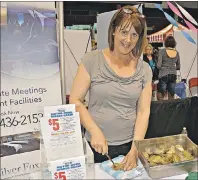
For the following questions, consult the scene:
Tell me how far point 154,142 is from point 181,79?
2.58 metres

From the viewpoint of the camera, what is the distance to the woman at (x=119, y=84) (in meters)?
1.12

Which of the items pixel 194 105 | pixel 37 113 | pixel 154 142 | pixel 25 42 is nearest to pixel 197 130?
pixel 194 105

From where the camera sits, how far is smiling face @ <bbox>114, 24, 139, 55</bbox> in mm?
1117

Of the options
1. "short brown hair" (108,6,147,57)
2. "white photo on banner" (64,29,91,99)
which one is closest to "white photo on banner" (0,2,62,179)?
"short brown hair" (108,6,147,57)

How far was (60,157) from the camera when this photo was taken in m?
0.81

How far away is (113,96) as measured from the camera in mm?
1169

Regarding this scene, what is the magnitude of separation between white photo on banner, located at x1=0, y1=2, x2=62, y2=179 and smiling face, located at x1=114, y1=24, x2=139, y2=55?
263mm

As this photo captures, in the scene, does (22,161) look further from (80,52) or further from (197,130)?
(80,52)

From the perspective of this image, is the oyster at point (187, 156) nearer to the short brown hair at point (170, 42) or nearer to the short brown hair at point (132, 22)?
the short brown hair at point (132, 22)

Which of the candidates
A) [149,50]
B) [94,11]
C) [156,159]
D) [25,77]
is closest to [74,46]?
[149,50]

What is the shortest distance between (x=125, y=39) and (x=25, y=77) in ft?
1.42

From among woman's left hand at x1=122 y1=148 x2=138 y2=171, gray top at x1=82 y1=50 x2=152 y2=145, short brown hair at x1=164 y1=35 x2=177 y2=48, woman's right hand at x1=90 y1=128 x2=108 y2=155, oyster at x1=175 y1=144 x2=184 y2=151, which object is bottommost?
woman's left hand at x1=122 y1=148 x2=138 y2=171

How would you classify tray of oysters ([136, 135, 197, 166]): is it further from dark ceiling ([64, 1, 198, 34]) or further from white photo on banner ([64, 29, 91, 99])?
dark ceiling ([64, 1, 198, 34])

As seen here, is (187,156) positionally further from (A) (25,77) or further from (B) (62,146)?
(A) (25,77)
